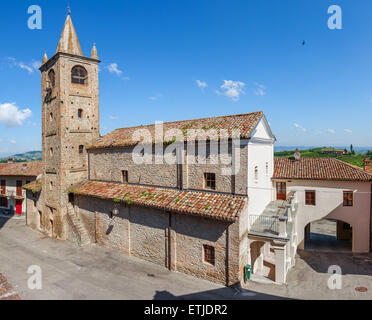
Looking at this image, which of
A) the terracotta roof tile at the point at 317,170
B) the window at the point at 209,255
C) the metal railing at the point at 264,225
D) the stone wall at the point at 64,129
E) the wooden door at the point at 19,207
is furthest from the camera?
the wooden door at the point at 19,207

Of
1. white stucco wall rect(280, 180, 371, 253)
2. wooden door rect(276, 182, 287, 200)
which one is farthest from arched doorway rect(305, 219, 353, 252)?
wooden door rect(276, 182, 287, 200)

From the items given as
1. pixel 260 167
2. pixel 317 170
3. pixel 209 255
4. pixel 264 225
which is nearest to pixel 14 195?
pixel 209 255

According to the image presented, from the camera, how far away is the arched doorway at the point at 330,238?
2036 centimetres

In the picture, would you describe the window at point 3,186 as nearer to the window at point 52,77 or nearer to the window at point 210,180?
the window at point 52,77

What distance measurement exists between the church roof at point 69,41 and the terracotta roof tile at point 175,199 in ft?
36.9

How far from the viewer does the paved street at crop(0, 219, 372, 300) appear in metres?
12.2

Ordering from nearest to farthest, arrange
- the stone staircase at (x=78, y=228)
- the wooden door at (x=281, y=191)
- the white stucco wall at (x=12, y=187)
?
the stone staircase at (x=78, y=228) → the wooden door at (x=281, y=191) → the white stucco wall at (x=12, y=187)

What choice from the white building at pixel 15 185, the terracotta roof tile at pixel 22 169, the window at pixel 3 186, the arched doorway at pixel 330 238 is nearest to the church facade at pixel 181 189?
the arched doorway at pixel 330 238

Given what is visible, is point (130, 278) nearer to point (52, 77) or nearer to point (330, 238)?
point (52, 77)

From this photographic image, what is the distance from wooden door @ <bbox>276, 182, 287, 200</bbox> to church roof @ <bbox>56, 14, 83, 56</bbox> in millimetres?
19609

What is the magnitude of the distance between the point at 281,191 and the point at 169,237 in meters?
10.5

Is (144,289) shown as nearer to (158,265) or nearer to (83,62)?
(158,265)

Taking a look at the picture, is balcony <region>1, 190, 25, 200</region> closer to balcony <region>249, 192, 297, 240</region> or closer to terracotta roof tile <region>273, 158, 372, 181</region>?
balcony <region>249, 192, 297, 240</region>

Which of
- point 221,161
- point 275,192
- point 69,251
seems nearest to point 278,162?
point 275,192
